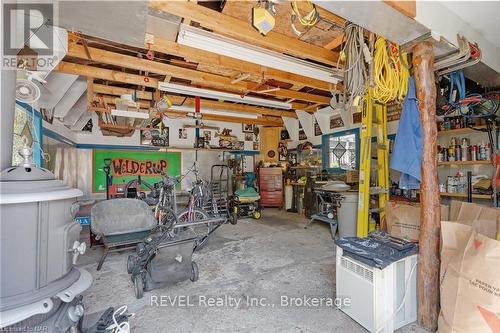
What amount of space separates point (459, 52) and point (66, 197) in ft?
10.1

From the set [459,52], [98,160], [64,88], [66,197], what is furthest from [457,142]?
[98,160]

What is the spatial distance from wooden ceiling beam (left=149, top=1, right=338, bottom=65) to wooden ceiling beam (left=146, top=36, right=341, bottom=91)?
1.95 feet

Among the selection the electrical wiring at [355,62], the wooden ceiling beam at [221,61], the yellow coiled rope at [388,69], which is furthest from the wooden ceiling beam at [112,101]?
the yellow coiled rope at [388,69]

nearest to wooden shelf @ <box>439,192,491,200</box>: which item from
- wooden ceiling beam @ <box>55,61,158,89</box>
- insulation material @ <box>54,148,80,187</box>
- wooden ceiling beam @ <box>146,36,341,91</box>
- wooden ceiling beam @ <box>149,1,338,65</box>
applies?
wooden ceiling beam @ <box>146,36,341,91</box>

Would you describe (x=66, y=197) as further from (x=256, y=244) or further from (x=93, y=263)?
(x=256, y=244)

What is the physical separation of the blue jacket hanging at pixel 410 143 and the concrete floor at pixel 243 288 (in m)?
1.21

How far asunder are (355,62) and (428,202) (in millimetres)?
1367

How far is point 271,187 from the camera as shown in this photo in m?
7.11

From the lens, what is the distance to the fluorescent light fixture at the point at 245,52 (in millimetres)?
2488

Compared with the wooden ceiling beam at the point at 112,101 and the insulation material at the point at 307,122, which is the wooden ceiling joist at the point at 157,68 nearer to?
the wooden ceiling beam at the point at 112,101

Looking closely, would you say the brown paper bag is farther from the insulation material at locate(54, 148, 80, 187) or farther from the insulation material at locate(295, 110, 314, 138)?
the insulation material at locate(54, 148, 80, 187)

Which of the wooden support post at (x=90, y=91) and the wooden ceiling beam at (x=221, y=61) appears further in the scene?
the wooden support post at (x=90, y=91)

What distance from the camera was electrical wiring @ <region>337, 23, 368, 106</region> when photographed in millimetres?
2256

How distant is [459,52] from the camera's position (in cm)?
201
